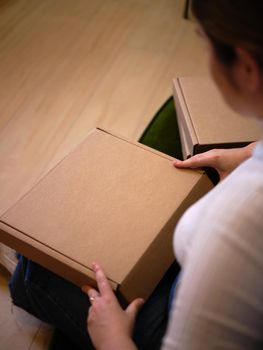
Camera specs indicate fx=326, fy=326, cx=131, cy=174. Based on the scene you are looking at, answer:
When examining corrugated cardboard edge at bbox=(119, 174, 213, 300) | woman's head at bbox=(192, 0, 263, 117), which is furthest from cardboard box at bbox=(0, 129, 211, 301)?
woman's head at bbox=(192, 0, 263, 117)

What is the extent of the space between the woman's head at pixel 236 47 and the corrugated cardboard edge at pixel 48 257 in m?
0.40

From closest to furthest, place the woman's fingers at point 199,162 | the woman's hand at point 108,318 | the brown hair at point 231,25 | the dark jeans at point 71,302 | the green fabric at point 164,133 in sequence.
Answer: the brown hair at point 231,25 < the woman's hand at point 108,318 < the dark jeans at point 71,302 < the woman's fingers at point 199,162 < the green fabric at point 164,133

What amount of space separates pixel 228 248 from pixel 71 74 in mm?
1561

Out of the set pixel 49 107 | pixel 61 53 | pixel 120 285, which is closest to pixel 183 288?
pixel 120 285

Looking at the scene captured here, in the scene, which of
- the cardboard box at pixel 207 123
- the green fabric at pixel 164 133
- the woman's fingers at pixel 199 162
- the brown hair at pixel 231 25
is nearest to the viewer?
the brown hair at pixel 231 25

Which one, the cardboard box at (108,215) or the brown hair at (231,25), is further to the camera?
the cardboard box at (108,215)

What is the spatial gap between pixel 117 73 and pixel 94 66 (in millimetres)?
140

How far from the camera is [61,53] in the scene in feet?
6.13

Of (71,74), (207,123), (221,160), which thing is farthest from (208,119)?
(71,74)

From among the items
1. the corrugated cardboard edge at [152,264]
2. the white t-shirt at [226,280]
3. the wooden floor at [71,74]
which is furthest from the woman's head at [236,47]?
the wooden floor at [71,74]

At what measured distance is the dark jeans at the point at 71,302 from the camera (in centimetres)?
66

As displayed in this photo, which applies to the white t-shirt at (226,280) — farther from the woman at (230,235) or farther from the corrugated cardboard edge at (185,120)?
the corrugated cardboard edge at (185,120)

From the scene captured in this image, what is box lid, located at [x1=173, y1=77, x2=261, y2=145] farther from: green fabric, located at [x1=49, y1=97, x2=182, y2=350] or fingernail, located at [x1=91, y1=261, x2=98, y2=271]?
fingernail, located at [x1=91, y1=261, x2=98, y2=271]

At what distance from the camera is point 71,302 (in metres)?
0.71
